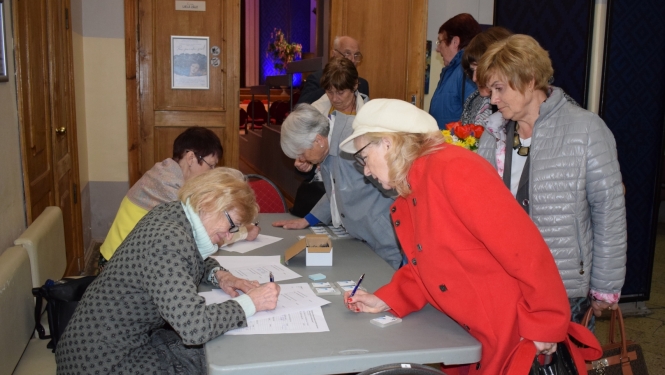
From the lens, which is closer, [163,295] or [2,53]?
[163,295]

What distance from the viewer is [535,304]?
1669 mm

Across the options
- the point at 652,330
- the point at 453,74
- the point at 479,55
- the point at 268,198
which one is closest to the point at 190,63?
the point at 268,198

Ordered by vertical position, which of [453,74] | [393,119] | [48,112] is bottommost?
[48,112]

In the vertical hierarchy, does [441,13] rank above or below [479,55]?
above

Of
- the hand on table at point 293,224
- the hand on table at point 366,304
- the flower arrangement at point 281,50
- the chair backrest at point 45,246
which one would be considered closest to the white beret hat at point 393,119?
the hand on table at point 366,304

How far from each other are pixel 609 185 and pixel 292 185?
→ 4.99 metres

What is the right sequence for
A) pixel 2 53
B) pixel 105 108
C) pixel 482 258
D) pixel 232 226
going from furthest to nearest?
pixel 105 108 → pixel 2 53 → pixel 232 226 → pixel 482 258

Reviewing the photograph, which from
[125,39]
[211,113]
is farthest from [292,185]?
[125,39]

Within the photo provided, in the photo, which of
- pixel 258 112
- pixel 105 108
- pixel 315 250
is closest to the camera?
pixel 315 250

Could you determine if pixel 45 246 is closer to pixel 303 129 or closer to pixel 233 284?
pixel 233 284

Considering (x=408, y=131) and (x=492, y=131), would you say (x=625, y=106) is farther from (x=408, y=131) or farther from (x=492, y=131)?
(x=408, y=131)

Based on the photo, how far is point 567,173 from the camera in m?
2.16

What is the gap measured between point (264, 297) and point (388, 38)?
418 cm

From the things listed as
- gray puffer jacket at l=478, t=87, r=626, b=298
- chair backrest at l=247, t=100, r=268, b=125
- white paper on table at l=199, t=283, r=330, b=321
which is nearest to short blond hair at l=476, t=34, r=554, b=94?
gray puffer jacket at l=478, t=87, r=626, b=298
